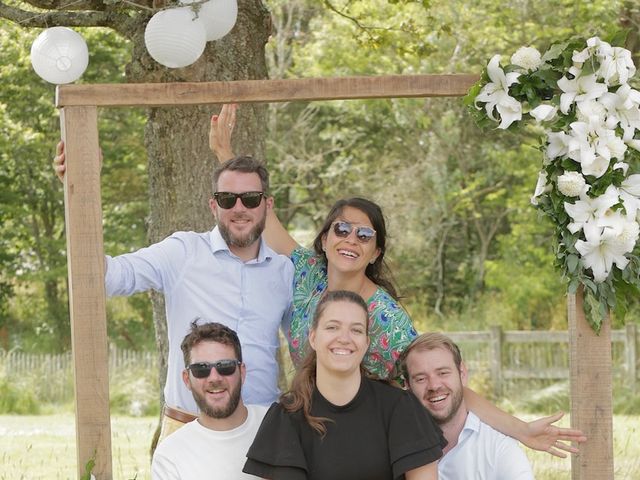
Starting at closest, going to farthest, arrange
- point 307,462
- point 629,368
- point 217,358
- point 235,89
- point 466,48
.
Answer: point 307,462 < point 217,358 < point 235,89 < point 629,368 < point 466,48

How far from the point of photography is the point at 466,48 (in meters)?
13.8

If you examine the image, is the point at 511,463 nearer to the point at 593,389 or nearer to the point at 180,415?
the point at 593,389

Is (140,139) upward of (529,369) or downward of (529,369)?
upward

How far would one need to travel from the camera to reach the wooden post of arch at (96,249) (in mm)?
3850

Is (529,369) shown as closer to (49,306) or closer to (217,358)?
(49,306)

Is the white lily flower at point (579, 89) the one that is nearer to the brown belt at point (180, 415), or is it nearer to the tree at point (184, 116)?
the brown belt at point (180, 415)

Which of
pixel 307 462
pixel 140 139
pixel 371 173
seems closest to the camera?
pixel 307 462

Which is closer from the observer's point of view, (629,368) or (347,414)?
(347,414)

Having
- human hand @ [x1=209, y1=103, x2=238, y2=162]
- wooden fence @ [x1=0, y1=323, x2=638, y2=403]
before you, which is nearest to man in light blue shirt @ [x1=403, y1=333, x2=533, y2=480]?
human hand @ [x1=209, y1=103, x2=238, y2=162]

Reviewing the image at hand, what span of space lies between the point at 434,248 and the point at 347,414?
12731 millimetres

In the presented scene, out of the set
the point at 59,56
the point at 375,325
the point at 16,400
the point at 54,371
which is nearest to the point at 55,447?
the point at 16,400

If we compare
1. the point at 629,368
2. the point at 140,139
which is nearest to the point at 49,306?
the point at 140,139

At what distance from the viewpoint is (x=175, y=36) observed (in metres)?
4.44

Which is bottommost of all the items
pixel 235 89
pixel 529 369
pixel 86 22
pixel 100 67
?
pixel 529 369
